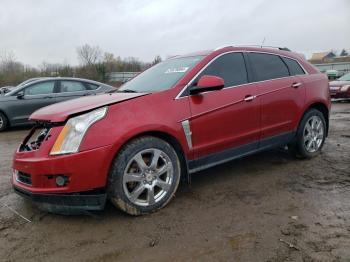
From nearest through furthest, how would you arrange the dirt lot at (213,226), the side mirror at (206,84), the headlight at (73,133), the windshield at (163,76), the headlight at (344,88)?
the dirt lot at (213,226)
the headlight at (73,133)
the side mirror at (206,84)
the windshield at (163,76)
the headlight at (344,88)

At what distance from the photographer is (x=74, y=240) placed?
9.94 feet

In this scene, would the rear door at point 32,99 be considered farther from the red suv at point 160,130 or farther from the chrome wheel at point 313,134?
the chrome wheel at point 313,134

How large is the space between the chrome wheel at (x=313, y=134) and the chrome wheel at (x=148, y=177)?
2513mm

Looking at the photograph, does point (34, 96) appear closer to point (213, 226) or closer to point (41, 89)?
point (41, 89)

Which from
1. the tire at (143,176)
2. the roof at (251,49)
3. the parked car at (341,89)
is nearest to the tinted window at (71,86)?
the roof at (251,49)

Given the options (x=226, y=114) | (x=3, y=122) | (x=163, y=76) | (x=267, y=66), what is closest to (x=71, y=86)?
(x=3, y=122)

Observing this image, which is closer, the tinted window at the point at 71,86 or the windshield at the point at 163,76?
the windshield at the point at 163,76

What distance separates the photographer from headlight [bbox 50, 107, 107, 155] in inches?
122

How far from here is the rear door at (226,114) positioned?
3.81m

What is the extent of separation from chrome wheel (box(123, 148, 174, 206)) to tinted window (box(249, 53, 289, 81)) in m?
1.79

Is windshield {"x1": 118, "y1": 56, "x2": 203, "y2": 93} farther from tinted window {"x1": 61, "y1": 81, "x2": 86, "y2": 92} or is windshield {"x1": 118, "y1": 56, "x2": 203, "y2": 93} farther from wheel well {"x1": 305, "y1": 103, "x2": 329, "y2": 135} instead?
tinted window {"x1": 61, "y1": 81, "x2": 86, "y2": 92}

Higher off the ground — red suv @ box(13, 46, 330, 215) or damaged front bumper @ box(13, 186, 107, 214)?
red suv @ box(13, 46, 330, 215)

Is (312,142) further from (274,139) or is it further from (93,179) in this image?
(93,179)

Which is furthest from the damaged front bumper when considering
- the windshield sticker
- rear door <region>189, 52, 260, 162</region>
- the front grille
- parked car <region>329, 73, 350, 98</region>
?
parked car <region>329, 73, 350, 98</region>
